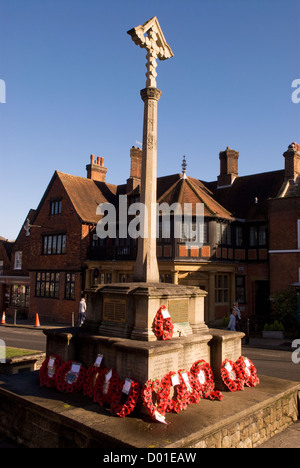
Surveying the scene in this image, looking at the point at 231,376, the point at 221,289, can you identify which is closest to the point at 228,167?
the point at 221,289

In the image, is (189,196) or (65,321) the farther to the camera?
(65,321)

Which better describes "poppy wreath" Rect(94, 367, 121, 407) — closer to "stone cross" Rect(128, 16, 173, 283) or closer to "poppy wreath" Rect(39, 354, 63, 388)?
"poppy wreath" Rect(39, 354, 63, 388)

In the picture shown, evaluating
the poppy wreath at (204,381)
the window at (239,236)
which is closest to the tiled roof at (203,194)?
the window at (239,236)

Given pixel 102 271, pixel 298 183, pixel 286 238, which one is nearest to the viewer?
pixel 286 238

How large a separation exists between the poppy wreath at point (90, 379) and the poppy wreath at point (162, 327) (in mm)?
1240

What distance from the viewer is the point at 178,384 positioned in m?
6.02

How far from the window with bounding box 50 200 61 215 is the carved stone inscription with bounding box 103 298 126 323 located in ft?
66.6

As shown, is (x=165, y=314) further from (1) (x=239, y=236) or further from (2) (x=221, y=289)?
(1) (x=239, y=236)

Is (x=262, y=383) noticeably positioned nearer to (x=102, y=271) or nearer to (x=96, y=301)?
(x=96, y=301)

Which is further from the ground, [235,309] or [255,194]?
[255,194]

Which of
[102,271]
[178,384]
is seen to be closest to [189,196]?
[102,271]

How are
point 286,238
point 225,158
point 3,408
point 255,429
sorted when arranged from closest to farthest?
point 255,429, point 3,408, point 286,238, point 225,158

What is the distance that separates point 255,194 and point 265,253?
4539 millimetres

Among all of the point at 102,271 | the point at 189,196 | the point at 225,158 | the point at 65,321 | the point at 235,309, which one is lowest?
the point at 65,321
